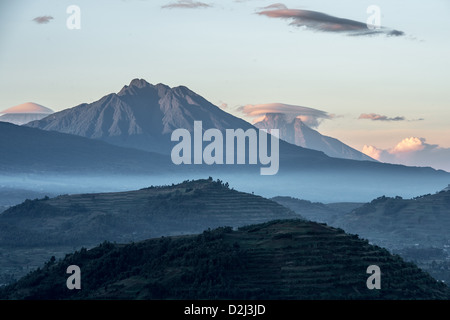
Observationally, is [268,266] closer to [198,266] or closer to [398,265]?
[198,266]

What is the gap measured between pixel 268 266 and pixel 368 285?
63.4 feet

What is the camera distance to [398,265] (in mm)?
199875

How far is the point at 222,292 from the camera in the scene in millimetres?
185500
